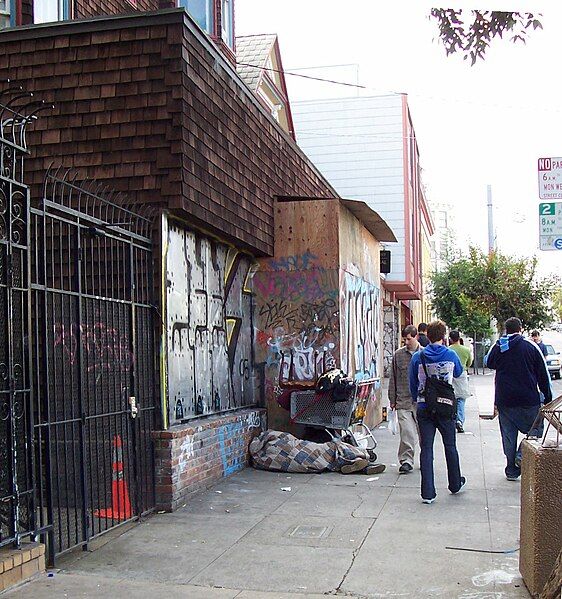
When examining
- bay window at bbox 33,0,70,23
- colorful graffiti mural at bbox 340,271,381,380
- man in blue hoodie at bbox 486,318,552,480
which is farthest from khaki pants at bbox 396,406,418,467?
bay window at bbox 33,0,70,23

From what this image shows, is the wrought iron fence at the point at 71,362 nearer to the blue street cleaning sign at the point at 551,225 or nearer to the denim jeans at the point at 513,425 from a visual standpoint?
the denim jeans at the point at 513,425

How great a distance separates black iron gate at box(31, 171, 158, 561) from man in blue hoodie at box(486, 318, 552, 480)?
401 centimetres

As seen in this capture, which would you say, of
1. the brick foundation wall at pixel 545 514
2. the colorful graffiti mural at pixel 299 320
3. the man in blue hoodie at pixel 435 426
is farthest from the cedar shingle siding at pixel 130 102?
the brick foundation wall at pixel 545 514

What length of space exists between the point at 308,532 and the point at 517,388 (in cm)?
340

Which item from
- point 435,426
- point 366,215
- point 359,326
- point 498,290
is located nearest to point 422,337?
point 359,326

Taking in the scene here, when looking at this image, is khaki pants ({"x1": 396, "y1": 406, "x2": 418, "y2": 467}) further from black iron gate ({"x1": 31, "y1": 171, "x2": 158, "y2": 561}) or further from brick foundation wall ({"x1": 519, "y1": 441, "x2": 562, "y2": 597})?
brick foundation wall ({"x1": 519, "y1": 441, "x2": 562, "y2": 597})

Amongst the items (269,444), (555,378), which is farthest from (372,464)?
(555,378)

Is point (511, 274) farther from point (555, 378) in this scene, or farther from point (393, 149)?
point (393, 149)

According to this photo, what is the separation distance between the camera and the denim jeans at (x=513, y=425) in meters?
9.14

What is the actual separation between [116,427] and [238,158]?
4.07 meters

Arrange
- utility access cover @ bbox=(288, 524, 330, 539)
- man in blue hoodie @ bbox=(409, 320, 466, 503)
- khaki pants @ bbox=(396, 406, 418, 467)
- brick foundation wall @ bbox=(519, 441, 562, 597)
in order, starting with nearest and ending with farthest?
brick foundation wall @ bbox=(519, 441, 562, 597) < utility access cover @ bbox=(288, 524, 330, 539) < man in blue hoodie @ bbox=(409, 320, 466, 503) < khaki pants @ bbox=(396, 406, 418, 467)

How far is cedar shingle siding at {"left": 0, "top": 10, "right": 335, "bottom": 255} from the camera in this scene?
807cm

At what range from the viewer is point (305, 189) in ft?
45.2

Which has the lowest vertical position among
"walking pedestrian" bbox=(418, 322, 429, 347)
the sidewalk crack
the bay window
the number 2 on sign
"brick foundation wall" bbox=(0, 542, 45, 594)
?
the sidewalk crack
